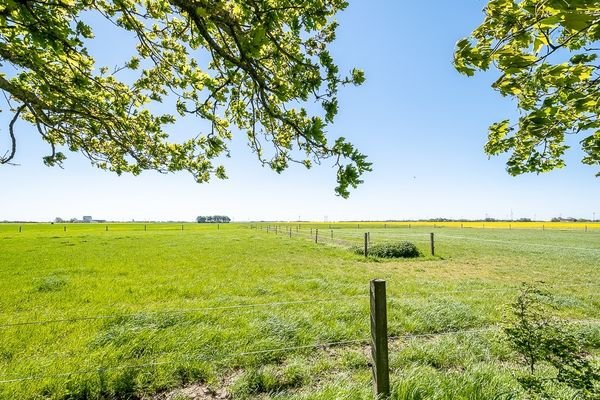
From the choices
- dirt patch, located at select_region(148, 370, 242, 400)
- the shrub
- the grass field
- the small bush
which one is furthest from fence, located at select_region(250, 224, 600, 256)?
dirt patch, located at select_region(148, 370, 242, 400)

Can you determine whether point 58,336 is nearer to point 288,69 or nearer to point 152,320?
point 152,320

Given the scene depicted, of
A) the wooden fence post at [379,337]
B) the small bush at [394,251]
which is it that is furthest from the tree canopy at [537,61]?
the small bush at [394,251]

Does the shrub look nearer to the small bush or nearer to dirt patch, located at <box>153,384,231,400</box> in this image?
dirt patch, located at <box>153,384,231,400</box>

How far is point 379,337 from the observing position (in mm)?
3580

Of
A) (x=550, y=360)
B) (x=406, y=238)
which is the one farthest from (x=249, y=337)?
(x=406, y=238)

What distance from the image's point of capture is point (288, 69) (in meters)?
4.61

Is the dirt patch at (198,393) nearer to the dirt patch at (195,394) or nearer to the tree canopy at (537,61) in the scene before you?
the dirt patch at (195,394)

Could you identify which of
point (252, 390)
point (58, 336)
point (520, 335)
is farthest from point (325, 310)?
point (58, 336)

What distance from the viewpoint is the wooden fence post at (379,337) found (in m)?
3.51

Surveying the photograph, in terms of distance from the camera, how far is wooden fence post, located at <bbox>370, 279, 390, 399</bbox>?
3514 millimetres

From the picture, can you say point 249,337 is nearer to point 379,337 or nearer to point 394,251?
point 379,337

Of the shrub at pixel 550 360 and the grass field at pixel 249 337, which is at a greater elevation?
the shrub at pixel 550 360

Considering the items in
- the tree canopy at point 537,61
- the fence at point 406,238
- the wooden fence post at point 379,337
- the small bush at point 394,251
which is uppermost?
the tree canopy at point 537,61

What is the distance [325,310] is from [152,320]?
405 centimetres
